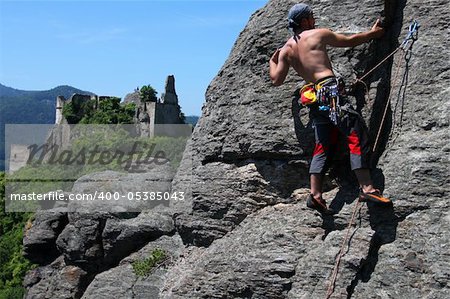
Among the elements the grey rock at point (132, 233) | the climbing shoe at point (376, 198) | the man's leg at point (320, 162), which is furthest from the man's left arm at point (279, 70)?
the grey rock at point (132, 233)

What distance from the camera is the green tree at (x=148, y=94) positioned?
70.0 meters

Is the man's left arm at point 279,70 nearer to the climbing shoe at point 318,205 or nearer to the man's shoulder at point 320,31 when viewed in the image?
the man's shoulder at point 320,31

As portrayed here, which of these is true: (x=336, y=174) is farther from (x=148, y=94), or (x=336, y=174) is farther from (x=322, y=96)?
(x=148, y=94)

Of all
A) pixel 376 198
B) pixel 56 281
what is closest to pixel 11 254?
pixel 56 281

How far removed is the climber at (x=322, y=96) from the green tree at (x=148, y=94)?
6255 centimetres

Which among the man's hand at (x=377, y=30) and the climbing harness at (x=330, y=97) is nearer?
the climbing harness at (x=330, y=97)

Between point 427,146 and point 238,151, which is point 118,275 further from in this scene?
point 427,146

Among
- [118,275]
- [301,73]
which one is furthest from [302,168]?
[118,275]

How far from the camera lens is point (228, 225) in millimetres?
9242

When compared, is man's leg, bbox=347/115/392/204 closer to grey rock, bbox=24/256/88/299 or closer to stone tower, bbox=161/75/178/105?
grey rock, bbox=24/256/88/299

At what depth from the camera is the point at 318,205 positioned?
7.88 m

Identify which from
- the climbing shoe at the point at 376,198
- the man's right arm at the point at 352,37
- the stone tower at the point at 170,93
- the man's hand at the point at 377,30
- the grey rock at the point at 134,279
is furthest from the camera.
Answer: the stone tower at the point at 170,93

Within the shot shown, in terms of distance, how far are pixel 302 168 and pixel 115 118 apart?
6233 cm

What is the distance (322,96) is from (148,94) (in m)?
63.8
